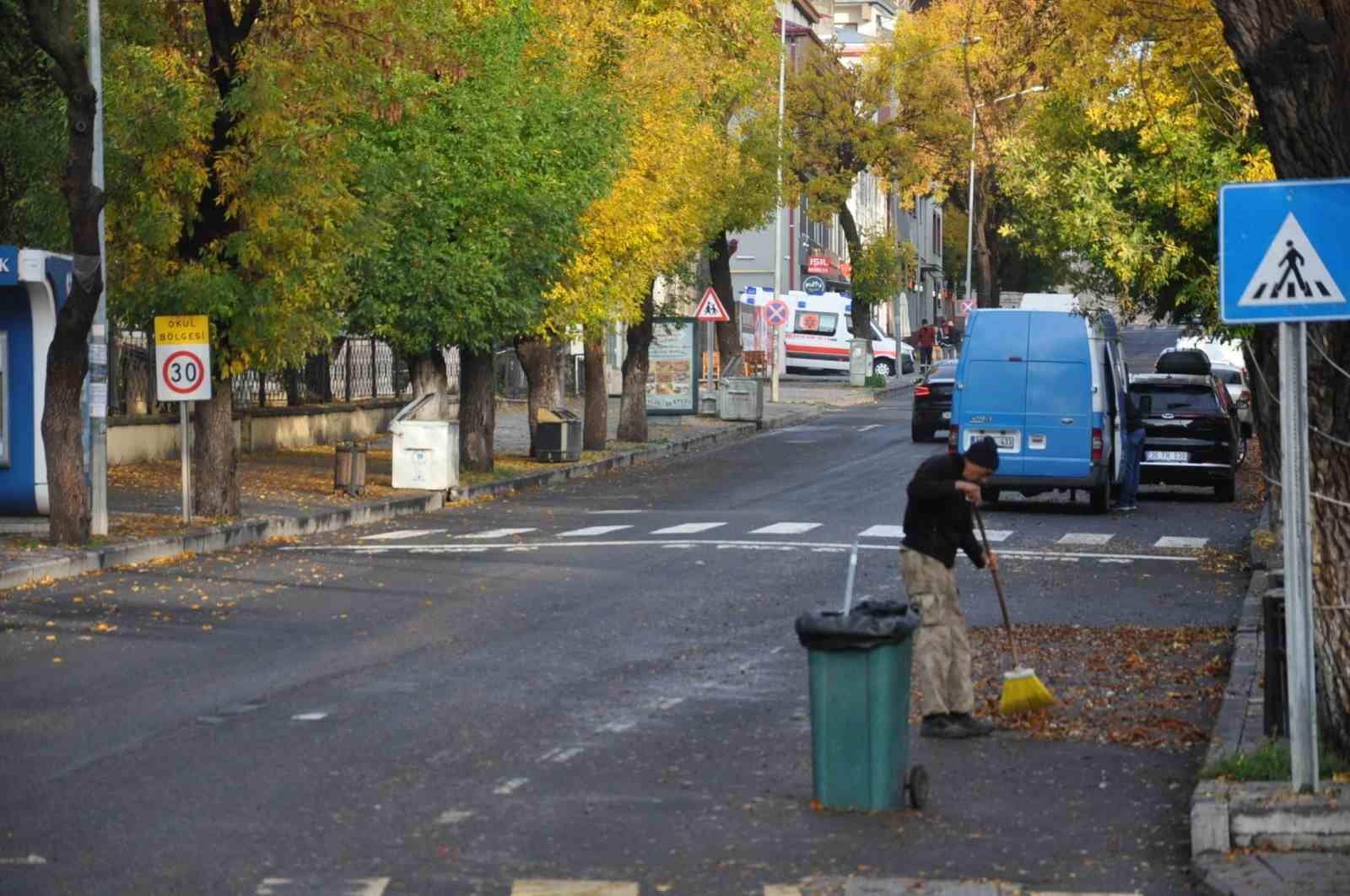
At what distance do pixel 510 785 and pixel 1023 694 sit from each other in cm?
314

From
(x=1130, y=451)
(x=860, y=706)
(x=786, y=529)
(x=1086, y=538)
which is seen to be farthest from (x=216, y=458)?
(x=860, y=706)

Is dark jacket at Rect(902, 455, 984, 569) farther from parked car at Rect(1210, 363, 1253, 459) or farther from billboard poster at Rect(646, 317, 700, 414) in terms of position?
billboard poster at Rect(646, 317, 700, 414)

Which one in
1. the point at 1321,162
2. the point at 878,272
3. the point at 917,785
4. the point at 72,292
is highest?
the point at 878,272

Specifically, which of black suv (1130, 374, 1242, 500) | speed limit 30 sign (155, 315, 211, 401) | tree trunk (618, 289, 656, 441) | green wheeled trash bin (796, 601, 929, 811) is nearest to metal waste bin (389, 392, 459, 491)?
Result: speed limit 30 sign (155, 315, 211, 401)

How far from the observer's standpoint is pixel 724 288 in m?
57.1

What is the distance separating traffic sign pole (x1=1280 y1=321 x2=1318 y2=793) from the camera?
28.2 ft

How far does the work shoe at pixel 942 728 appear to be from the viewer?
36.0ft

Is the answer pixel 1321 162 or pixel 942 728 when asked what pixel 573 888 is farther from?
pixel 1321 162

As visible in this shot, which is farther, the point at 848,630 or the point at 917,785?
the point at 917,785

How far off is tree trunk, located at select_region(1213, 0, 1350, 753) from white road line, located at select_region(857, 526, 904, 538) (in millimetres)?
13315

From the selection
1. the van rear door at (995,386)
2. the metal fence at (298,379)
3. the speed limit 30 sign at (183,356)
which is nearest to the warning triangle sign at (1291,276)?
the speed limit 30 sign at (183,356)

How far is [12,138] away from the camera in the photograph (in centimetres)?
2806

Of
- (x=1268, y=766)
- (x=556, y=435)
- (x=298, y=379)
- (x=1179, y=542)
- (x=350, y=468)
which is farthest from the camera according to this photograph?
(x=298, y=379)

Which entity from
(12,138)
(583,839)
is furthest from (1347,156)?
(12,138)
